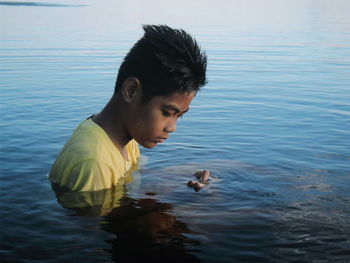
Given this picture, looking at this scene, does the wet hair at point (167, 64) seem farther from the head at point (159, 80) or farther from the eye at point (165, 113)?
the eye at point (165, 113)

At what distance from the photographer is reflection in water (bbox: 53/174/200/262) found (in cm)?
361

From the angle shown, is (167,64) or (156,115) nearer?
(167,64)

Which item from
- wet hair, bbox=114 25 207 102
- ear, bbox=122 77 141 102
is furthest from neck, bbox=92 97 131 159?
wet hair, bbox=114 25 207 102

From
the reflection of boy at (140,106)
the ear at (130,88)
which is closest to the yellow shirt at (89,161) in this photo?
the reflection of boy at (140,106)

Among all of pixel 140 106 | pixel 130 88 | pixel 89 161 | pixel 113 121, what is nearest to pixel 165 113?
pixel 140 106

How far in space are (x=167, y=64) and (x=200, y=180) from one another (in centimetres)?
169

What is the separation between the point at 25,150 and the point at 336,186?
3.95m

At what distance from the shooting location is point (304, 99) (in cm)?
1083

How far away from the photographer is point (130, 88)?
4.21 meters

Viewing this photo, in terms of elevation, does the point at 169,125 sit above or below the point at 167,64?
below

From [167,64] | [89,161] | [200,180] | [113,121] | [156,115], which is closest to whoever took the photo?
[89,161]

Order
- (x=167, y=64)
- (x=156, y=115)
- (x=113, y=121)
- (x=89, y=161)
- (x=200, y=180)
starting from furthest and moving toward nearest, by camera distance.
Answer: (x=200, y=180) < (x=113, y=121) < (x=156, y=115) < (x=167, y=64) < (x=89, y=161)

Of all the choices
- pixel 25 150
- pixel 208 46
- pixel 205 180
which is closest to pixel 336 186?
pixel 205 180

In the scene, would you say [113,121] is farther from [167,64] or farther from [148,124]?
[167,64]
